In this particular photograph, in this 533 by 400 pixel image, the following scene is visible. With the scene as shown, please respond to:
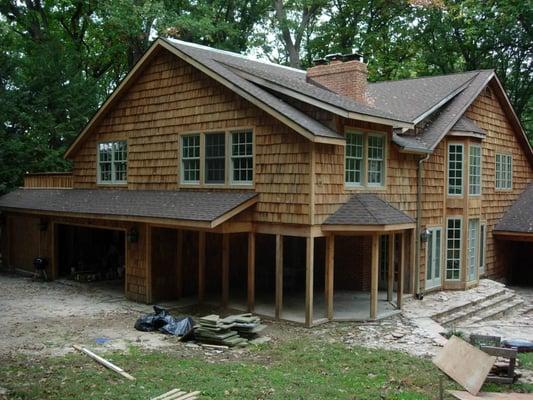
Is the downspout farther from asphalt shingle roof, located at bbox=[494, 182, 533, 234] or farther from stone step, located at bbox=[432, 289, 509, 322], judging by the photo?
asphalt shingle roof, located at bbox=[494, 182, 533, 234]

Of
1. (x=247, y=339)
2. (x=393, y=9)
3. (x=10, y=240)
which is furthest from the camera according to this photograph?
(x=393, y=9)

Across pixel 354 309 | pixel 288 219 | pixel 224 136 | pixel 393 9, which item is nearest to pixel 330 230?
pixel 288 219

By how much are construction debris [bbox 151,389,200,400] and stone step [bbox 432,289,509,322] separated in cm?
803

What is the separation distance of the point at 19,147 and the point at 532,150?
2129cm

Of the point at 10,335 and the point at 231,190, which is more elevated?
the point at 231,190

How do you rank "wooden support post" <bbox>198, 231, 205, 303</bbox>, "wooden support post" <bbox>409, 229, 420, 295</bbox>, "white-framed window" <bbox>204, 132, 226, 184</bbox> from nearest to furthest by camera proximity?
1. "white-framed window" <bbox>204, 132, 226, 184</bbox>
2. "wooden support post" <bbox>198, 231, 205, 303</bbox>
3. "wooden support post" <bbox>409, 229, 420, 295</bbox>

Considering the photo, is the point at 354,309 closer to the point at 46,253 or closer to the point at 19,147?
the point at 46,253

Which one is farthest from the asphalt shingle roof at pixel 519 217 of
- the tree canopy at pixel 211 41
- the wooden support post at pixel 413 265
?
the tree canopy at pixel 211 41

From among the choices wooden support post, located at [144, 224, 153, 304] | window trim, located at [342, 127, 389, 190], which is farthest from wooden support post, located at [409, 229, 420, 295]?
wooden support post, located at [144, 224, 153, 304]

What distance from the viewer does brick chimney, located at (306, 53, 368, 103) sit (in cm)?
1590

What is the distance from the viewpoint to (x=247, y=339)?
37.3ft

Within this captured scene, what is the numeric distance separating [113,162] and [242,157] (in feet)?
19.5

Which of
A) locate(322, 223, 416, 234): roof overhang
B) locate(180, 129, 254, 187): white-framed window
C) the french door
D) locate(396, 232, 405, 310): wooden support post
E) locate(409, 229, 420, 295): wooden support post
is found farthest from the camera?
the french door

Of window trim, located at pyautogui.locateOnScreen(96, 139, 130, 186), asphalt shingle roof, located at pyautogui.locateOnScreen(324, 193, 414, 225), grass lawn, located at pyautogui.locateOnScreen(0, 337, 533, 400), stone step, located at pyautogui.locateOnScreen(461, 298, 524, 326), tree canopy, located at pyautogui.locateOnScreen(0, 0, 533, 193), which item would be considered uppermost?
tree canopy, located at pyautogui.locateOnScreen(0, 0, 533, 193)
